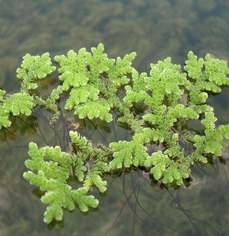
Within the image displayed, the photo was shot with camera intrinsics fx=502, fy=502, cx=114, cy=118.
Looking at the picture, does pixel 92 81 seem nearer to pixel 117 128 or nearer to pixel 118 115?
pixel 118 115

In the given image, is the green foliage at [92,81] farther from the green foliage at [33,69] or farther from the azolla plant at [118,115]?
the green foliage at [33,69]

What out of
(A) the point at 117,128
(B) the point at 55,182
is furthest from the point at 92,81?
(B) the point at 55,182

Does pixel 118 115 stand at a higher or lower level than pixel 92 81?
lower

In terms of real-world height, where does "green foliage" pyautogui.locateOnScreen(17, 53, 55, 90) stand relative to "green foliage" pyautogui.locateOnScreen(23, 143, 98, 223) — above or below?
above

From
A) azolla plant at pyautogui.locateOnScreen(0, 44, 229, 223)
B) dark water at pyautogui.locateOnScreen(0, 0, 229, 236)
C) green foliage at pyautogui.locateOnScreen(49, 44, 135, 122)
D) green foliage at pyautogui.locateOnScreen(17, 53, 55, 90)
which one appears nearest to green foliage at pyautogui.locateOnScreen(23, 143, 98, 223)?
azolla plant at pyautogui.locateOnScreen(0, 44, 229, 223)

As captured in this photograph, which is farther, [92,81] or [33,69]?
[33,69]

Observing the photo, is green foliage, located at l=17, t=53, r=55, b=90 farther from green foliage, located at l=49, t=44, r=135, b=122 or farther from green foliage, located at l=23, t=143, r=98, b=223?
green foliage, located at l=23, t=143, r=98, b=223

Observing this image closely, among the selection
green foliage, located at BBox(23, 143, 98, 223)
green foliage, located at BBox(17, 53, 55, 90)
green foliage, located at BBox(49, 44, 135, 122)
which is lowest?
green foliage, located at BBox(23, 143, 98, 223)

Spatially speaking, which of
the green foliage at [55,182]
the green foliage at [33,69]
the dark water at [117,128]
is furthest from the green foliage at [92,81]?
the green foliage at [55,182]
